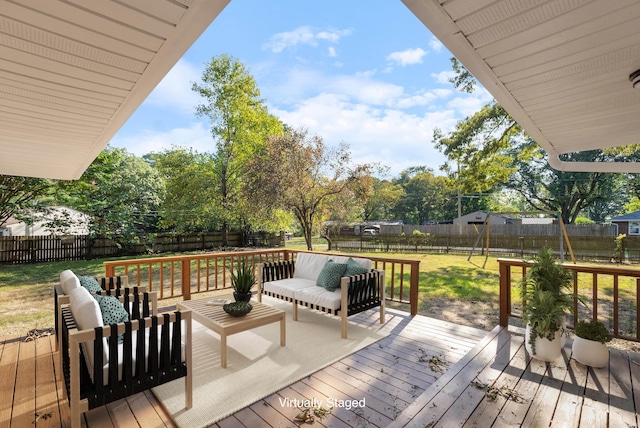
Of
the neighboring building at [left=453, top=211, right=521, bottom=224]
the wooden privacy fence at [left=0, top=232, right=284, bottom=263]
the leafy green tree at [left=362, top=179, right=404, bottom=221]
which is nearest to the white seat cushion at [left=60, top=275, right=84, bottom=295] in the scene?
the wooden privacy fence at [left=0, top=232, right=284, bottom=263]

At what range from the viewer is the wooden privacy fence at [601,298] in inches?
125

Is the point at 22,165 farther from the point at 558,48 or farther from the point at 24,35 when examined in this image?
the point at 558,48

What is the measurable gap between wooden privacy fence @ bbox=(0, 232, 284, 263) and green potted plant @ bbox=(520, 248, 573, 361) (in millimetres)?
12855

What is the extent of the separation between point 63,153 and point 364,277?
405cm

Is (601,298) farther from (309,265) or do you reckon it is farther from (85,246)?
(85,246)

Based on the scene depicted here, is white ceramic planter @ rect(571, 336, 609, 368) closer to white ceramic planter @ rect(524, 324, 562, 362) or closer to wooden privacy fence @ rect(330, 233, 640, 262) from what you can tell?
white ceramic planter @ rect(524, 324, 562, 362)

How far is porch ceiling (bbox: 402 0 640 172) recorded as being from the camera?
4.64ft

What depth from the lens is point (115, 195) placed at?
37.8 feet

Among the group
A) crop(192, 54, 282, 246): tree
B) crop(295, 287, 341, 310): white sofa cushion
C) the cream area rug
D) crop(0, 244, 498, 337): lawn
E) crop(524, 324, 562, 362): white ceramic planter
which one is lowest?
crop(0, 244, 498, 337): lawn

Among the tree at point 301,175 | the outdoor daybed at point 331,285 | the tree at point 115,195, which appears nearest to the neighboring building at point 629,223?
the tree at point 301,175

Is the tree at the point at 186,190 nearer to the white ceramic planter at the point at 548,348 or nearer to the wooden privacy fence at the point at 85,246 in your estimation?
the wooden privacy fence at the point at 85,246

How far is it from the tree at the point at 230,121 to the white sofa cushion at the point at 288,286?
1040 centimetres

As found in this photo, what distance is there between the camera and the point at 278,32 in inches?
436

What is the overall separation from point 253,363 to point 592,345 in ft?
10.4
